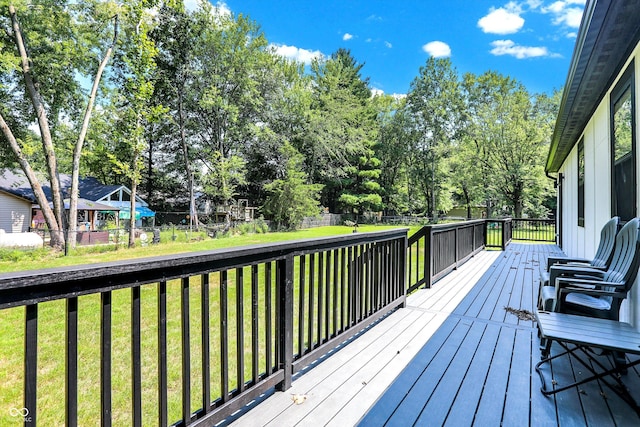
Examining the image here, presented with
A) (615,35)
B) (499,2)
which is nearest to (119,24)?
(499,2)

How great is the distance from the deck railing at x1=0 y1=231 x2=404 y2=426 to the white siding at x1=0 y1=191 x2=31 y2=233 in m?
17.9

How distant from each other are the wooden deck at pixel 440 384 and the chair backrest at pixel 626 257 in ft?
2.14

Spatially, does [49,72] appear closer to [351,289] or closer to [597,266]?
[351,289]

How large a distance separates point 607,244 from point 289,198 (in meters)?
18.9

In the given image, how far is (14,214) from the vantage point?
58.3 ft

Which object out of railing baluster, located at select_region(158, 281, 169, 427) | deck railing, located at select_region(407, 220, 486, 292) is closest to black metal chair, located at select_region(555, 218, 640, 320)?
deck railing, located at select_region(407, 220, 486, 292)

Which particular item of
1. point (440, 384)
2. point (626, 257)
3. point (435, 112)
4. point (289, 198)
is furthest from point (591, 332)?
point (435, 112)

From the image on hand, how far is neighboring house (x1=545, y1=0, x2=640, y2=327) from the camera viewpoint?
2.36m

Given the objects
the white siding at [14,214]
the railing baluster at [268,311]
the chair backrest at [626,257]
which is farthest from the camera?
the white siding at [14,214]

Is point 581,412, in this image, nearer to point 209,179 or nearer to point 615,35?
point 615,35

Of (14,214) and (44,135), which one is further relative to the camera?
(14,214)

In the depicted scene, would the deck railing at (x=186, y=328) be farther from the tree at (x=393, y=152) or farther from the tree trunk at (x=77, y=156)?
the tree at (x=393, y=152)

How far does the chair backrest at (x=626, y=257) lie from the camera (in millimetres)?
2113

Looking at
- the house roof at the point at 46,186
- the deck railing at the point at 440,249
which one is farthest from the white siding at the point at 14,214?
the deck railing at the point at 440,249
